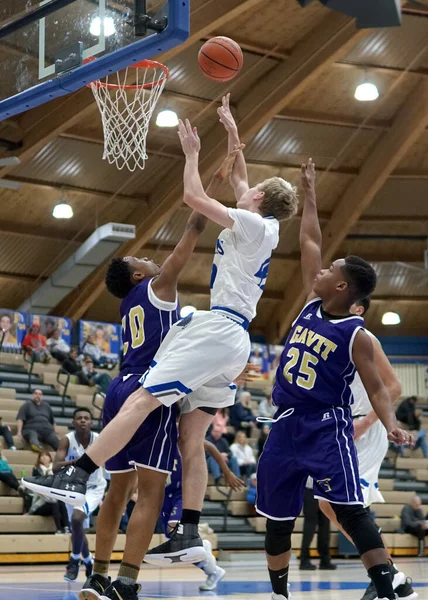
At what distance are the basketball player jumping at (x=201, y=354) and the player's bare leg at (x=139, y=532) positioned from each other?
0.49 ft

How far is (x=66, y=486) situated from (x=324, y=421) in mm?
1576

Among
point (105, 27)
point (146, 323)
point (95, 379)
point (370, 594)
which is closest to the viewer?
point (146, 323)

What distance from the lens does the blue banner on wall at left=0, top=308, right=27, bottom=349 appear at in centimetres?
2189

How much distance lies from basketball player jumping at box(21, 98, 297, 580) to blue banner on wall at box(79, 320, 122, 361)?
17.4 m

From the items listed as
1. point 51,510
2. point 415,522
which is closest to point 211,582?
point 51,510

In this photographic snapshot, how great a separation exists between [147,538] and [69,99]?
1455cm

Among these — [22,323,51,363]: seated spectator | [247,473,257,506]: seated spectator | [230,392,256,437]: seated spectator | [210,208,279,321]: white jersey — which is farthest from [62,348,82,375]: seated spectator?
[210,208,279,321]: white jersey

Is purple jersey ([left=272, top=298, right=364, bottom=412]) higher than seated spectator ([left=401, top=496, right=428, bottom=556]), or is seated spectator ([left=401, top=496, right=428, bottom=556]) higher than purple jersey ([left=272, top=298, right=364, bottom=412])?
purple jersey ([left=272, top=298, right=364, bottom=412])

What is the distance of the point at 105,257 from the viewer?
80.3 ft

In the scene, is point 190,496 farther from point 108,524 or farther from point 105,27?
point 105,27

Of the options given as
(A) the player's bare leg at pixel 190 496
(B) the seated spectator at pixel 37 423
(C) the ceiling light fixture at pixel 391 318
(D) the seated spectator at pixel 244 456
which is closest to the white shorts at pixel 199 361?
(A) the player's bare leg at pixel 190 496

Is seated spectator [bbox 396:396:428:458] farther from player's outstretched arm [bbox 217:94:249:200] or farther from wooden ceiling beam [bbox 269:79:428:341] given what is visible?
player's outstretched arm [bbox 217:94:249:200]

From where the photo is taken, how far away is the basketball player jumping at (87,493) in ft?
32.4

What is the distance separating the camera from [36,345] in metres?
21.8
